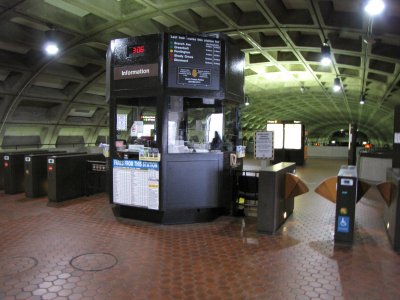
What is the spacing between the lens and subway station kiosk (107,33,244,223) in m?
5.89

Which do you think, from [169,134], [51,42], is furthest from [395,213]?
[51,42]

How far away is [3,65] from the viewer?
1138 centimetres

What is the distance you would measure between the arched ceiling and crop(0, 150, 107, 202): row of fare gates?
3.84m

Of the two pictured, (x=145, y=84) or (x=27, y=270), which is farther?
(x=145, y=84)

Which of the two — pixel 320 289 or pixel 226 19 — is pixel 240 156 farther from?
pixel 226 19

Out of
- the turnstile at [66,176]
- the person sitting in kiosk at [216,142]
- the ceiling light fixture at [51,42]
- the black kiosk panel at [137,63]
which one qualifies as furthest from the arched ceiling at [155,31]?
the turnstile at [66,176]

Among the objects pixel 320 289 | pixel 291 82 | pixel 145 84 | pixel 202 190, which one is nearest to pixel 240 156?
pixel 202 190

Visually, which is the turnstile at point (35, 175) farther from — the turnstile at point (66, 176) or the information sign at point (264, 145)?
the information sign at point (264, 145)

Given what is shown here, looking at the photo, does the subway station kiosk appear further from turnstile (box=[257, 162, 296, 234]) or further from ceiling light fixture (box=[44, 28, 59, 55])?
ceiling light fixture (box=[44, 28, 59, 55])

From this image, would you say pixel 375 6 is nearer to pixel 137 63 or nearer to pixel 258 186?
pixel 258 186

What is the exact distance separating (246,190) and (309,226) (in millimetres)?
1345

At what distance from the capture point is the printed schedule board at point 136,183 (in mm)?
5973

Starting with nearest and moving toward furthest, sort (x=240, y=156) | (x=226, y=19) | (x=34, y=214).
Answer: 1. (x=34, y=214)
2. (x=240, y=156)
3. (x=226, y=19)

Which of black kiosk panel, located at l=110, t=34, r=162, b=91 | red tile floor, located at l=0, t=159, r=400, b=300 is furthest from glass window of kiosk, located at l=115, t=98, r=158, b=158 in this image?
red tile floor, located at l=0, t=159, r=400, b=300
